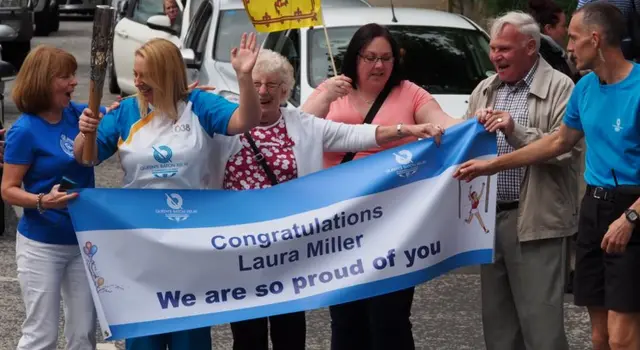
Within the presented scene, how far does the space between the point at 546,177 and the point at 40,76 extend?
2.36 meters

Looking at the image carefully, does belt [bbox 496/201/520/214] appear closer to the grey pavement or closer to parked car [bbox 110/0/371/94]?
the grey pavement

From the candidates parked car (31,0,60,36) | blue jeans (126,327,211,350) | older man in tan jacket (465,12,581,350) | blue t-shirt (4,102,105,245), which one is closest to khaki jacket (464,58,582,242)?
older man in tan jacket (465,12,581,350)

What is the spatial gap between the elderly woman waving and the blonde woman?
0.67 feet

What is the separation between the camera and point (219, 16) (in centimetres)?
1379

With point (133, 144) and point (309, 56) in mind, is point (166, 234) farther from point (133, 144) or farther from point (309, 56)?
point (309, 56)

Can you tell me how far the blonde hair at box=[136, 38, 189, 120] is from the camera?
5879mm

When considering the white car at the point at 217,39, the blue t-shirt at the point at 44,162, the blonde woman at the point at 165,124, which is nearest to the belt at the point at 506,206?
the blonde woman at the point at 165,124

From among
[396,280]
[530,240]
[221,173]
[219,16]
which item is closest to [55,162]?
[221,173]

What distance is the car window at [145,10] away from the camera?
1866 cm

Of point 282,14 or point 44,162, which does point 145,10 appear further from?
point 44,162

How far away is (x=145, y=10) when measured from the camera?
19.0 m

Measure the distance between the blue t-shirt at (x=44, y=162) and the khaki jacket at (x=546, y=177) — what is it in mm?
1988

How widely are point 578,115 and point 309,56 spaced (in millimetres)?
4919

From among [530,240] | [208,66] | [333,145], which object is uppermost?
[333,145]
